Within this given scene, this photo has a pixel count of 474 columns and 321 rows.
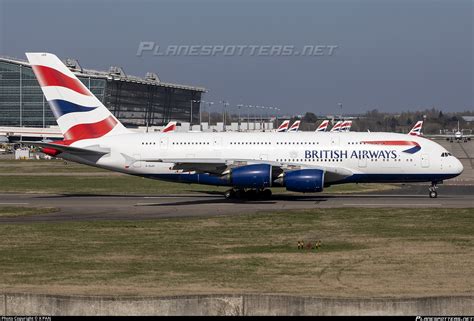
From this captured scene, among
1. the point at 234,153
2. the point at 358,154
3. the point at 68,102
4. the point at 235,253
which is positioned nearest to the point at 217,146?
the point at 234,153

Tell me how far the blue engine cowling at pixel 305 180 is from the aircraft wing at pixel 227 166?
3.74 feet

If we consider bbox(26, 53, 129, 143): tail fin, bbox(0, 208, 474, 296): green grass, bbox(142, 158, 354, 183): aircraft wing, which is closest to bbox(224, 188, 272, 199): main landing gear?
bbox(142, 158, 354, 183): aircraft wing

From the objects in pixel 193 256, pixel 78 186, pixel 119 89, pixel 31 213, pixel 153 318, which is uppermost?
pixel 119 89

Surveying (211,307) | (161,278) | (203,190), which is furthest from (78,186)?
(211,307)

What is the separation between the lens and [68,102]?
154ft

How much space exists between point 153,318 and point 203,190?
127ft

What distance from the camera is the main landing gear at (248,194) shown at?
46172 mm

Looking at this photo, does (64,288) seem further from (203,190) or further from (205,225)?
(203,190)

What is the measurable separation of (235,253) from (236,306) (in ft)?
33.5

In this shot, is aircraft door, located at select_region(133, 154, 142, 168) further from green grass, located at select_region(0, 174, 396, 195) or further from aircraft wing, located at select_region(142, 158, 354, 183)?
green grass, located at select_region(0, 174, 396, 195)

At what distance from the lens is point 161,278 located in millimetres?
21234

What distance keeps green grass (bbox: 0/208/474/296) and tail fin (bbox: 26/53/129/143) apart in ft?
44.9

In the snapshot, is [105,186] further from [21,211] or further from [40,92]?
[40,92]

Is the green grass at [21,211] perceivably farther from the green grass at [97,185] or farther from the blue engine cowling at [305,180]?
the blue engine cowling at [305,180]
